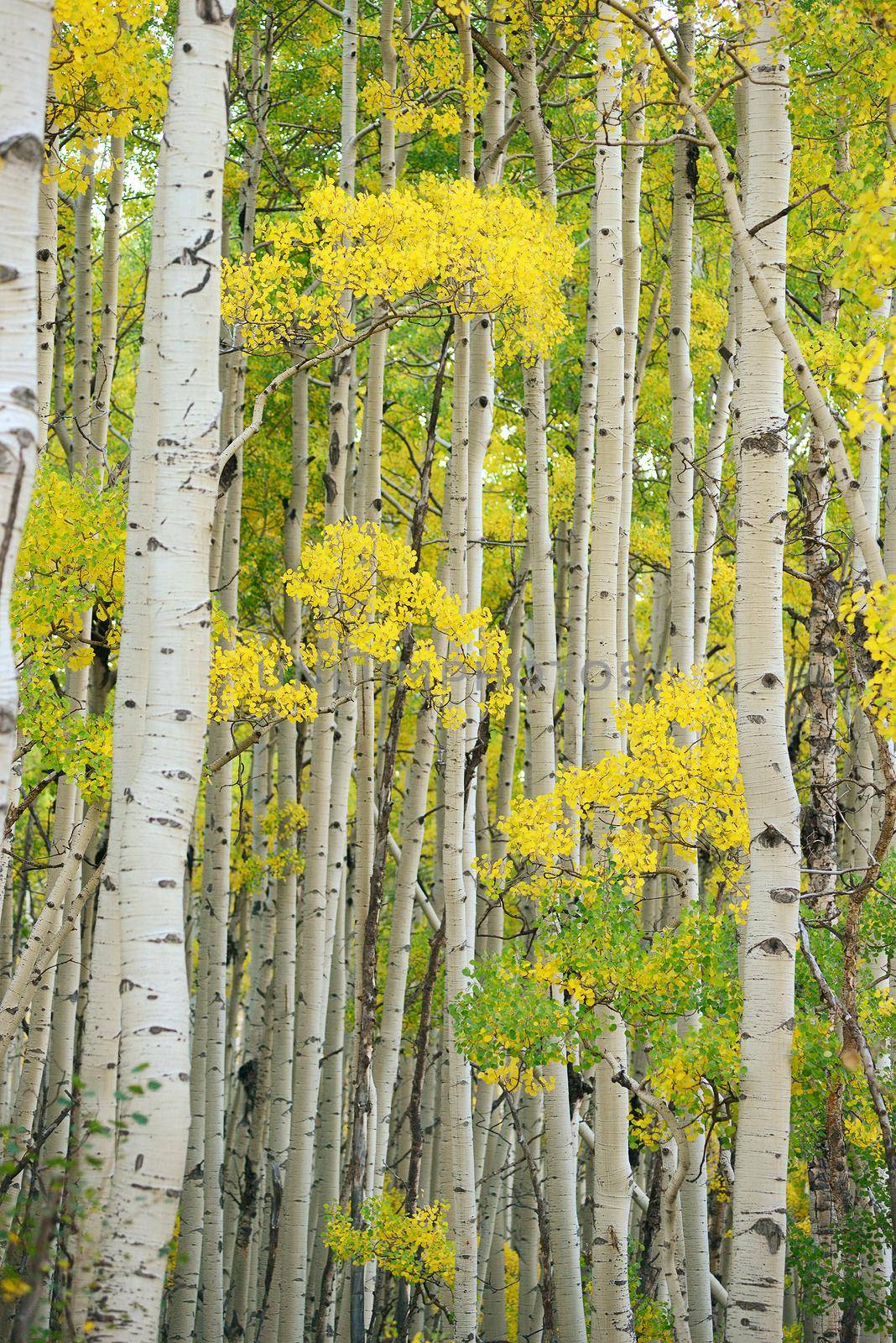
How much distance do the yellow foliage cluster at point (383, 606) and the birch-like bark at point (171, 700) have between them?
9.67 feet

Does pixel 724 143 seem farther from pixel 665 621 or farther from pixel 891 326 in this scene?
pixel 891 326

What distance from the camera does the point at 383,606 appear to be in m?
7.07

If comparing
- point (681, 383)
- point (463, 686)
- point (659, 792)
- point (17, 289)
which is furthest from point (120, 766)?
point (681, 383)

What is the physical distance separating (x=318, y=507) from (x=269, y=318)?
750 centimetres

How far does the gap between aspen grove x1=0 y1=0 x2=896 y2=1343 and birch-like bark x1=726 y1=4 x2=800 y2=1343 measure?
0.02 m

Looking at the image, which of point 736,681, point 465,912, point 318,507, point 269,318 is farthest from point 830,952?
point 318,507

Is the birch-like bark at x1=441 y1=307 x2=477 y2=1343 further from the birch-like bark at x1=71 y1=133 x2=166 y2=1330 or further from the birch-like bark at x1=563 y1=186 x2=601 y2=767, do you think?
the birch-like bark at x1=71 y1=133 x2=166 y2=1330

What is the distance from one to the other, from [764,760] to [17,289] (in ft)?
10.2

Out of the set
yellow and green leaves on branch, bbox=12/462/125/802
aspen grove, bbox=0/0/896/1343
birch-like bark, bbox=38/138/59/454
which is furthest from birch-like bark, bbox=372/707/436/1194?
birch-like bark, bbox=38/138/59/454

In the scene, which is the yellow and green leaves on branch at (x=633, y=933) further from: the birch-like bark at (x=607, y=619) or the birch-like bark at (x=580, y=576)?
the birch-like bark at (x=580, y=576)

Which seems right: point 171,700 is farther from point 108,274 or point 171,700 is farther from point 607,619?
point 108,274

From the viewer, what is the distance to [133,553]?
4488mm

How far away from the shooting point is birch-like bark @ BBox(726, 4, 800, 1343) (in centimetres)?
434

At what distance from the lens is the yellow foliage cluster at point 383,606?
695cm
